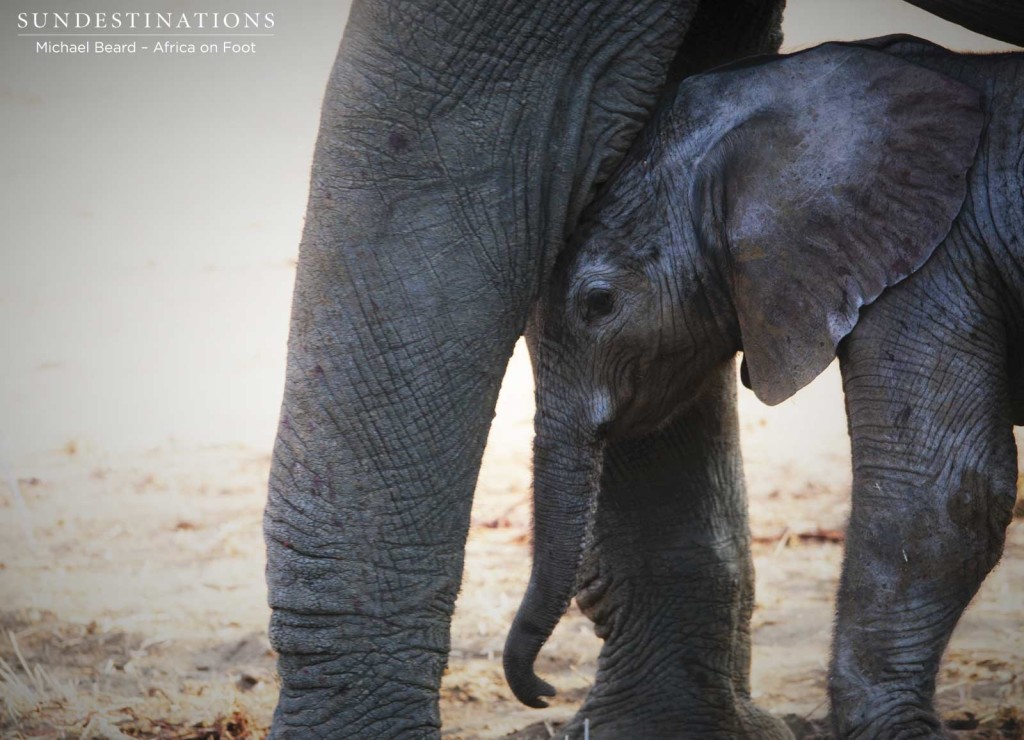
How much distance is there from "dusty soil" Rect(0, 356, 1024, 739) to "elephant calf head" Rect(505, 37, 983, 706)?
1156 millimetres

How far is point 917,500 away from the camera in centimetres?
330

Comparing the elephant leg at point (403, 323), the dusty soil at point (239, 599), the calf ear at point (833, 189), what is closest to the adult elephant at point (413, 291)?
the elephant leg at point (403, 323)

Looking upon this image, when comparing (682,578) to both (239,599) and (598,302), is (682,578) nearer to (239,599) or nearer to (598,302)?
(598,302)

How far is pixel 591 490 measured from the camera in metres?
3.65

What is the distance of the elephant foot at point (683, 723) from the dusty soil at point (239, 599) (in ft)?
0.80

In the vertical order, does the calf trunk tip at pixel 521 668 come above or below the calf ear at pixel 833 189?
below

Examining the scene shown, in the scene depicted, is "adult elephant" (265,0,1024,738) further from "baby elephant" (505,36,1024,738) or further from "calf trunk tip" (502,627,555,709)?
"calf trunk tip" (502,627,555,709)

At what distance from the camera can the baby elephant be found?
3.31 m

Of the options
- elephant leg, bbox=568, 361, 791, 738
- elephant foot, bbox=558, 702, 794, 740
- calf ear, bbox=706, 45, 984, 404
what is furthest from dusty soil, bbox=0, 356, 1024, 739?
calf ear, bbox=706, 45, 984, 404

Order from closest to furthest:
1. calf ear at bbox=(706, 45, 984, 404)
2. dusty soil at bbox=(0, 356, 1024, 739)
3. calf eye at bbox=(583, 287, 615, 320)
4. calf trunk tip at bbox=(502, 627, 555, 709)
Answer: calf ear at bbox=(706, 45, 984, 404) < calf eye at bbox=(583, 287, 615, 320) < calf trunk tip at bbox=(502, 627, 555, 709) < dusty soil at bbox=(0, 356, 1024, 739)

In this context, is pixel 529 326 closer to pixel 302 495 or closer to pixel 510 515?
pixel 302 495

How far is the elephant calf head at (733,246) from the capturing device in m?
3.43

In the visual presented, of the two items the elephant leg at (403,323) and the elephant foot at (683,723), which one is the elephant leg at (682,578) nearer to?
the elephant foot at (683,723)

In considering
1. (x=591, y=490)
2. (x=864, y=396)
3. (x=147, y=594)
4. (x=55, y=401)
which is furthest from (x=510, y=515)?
(x=864, y=396)
